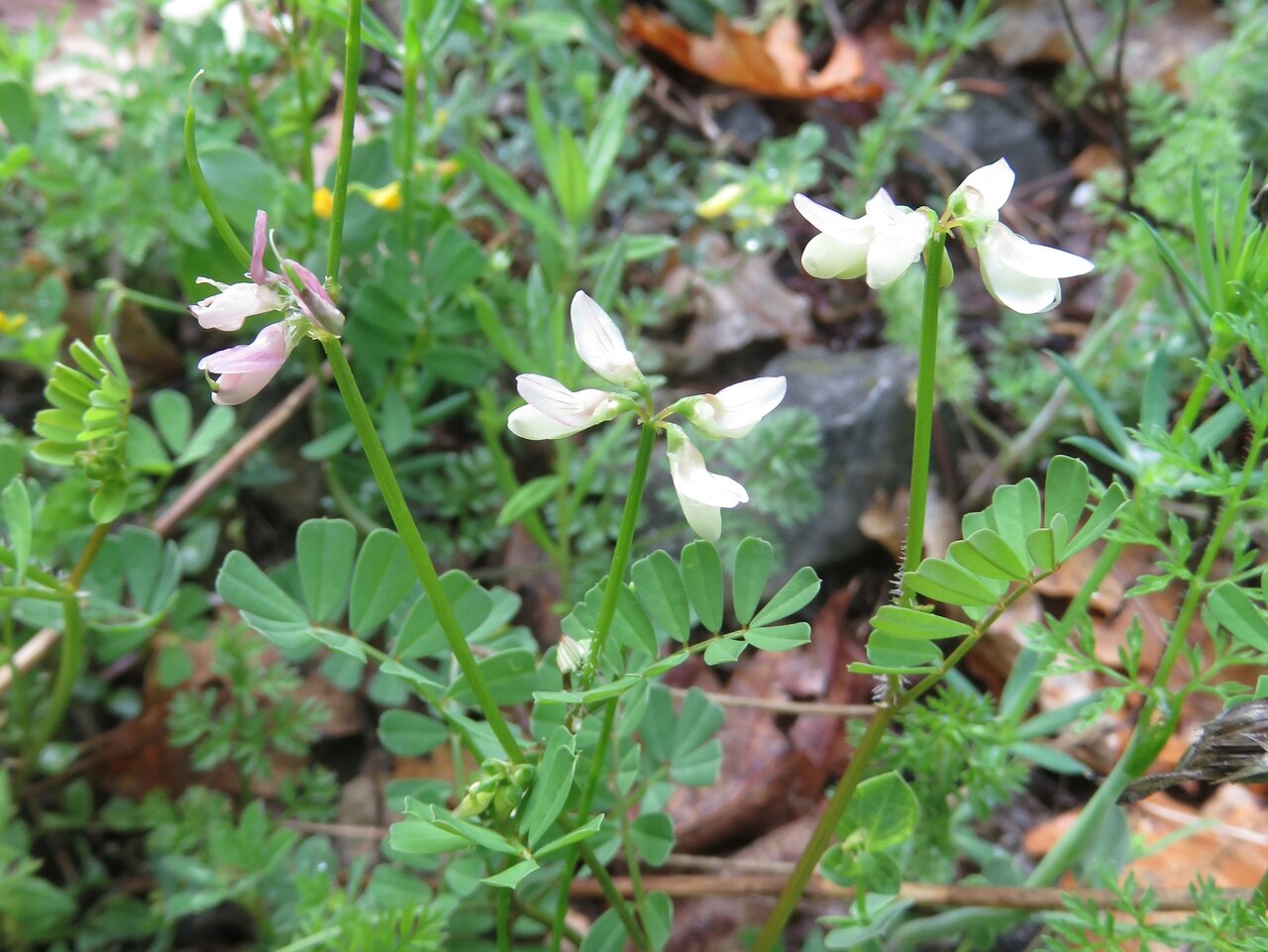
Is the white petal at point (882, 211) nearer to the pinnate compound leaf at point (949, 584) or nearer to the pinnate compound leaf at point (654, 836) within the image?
the pinnate compound leaf at point (949, 584)

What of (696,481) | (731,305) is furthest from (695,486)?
(731,305)

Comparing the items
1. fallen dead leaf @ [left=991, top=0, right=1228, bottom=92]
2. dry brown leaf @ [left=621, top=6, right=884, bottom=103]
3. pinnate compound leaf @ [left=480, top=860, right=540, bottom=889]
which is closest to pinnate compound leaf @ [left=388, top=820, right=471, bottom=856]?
pinnate compound leaf @ [left=480, top=860, right=540, bottom=889]

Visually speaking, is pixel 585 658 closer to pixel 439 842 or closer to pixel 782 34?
pixel 439 842

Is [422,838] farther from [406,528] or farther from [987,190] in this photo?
[987,190]

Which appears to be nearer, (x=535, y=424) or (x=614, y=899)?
(x=535, y=424)

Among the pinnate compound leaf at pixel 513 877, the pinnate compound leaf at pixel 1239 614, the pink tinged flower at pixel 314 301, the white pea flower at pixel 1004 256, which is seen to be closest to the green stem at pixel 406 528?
the pink tinged flower at pixel 314 301

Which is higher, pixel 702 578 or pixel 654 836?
pixel 702 578
